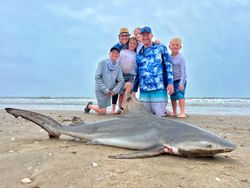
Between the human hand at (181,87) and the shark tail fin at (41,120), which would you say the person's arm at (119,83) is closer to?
the human hand at (181,87)

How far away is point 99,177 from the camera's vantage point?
3238mm

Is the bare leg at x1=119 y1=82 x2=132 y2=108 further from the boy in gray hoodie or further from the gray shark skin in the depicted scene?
the boy in gray hoodie

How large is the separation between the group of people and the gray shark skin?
2.40 meters

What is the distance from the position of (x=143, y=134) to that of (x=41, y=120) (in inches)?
66.1

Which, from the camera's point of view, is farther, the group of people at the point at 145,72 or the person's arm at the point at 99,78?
the person's arm at the point at 99,78

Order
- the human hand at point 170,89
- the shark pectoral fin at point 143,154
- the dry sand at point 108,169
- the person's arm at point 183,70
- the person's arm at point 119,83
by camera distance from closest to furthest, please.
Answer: the dry sand at point 108,169, the shark pectoral fin at point 143,154, the human hand at point 170,89, the person's arm at point 183,70, the person's arm at point 119,83

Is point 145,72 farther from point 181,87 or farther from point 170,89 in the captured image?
point 181,87

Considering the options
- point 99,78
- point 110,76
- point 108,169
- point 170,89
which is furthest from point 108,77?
point 108,169

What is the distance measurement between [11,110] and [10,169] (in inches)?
64.7

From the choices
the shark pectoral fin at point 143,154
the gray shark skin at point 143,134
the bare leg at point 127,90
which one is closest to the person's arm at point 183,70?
the bare leg at point 127,90

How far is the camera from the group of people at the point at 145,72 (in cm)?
823

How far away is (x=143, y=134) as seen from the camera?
445 cm

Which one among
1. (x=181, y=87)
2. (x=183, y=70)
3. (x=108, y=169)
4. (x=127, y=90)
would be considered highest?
(x=183, y=70)

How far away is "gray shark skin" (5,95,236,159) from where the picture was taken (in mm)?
3934
